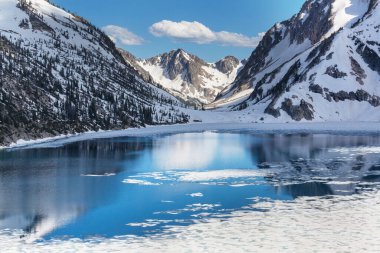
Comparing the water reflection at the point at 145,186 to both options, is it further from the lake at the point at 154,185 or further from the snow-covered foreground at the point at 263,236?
the snow-covered foreground at the point at 263,236

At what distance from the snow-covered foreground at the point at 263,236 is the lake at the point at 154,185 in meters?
1.44

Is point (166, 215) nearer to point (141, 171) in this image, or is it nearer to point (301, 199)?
point (301, 199)

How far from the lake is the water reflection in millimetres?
96

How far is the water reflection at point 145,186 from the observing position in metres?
43.4

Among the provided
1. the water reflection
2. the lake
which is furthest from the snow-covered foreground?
the water reflection

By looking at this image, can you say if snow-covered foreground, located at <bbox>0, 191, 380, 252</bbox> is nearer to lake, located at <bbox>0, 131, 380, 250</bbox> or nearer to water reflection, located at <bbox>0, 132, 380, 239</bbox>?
lake, located at <bbox>0, 131, 380, 250</bbox>

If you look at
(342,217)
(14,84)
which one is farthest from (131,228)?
(14,84)

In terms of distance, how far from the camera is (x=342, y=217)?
139ft

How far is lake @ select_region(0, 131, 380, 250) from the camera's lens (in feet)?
138

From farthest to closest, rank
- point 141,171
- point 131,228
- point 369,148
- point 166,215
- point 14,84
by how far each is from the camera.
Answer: point 14,84, point 369,148, point 141,171, point 166,215, point 131,228

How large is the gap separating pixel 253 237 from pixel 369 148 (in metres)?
75.3

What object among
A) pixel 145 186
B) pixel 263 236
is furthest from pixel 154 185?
pixel 263 236

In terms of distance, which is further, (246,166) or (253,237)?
(246,166)

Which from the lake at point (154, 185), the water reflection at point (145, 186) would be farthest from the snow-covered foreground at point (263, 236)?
the water reflection at point (145, 186)
